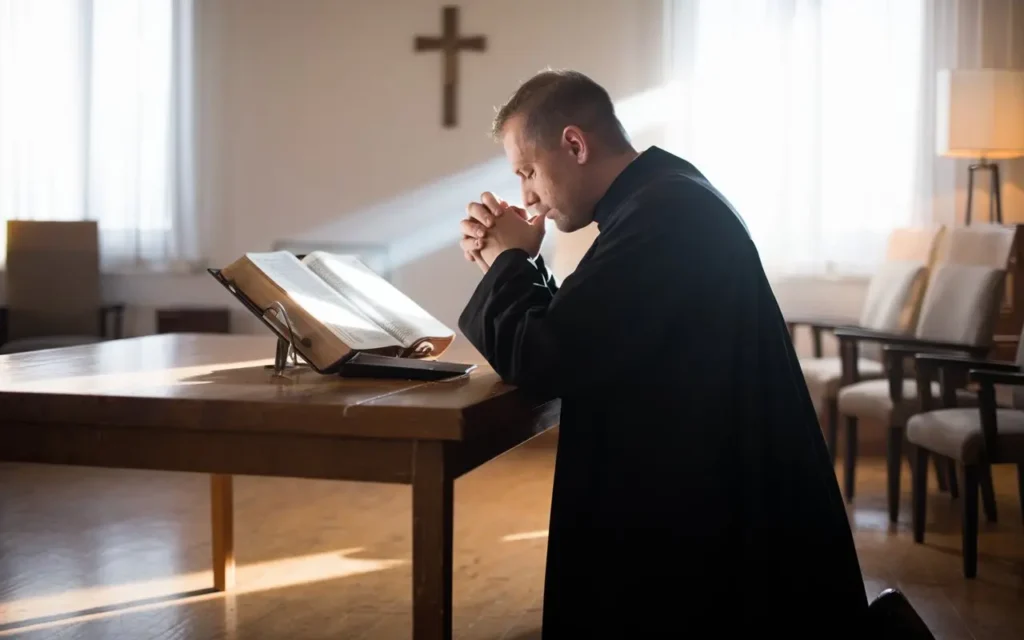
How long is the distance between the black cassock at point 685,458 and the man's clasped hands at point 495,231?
137 millimetres

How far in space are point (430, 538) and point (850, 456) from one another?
315cm

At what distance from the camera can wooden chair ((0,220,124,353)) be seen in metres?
5.73

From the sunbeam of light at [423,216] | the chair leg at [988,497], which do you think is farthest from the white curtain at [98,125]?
the chair leg at [988,497]

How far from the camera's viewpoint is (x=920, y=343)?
13.0 feet

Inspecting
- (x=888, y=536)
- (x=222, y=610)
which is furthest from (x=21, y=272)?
(x=888, y=536)

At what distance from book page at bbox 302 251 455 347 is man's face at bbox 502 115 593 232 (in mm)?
357

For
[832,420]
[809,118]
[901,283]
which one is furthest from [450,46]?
[832,420]

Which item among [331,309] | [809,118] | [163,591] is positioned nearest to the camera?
[331,309]

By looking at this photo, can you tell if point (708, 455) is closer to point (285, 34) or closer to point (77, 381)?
point (77, 381)

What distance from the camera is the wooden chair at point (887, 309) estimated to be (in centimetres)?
447

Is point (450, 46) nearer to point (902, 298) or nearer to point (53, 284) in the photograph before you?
point (53, 284)

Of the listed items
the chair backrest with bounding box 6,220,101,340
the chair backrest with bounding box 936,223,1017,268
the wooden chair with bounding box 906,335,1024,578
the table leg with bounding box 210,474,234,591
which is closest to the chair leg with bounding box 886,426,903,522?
the wooden chair with bounding box 906,335,1024,578

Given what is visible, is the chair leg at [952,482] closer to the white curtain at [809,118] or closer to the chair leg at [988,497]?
the chair leg at [988,497]

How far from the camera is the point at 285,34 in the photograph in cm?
604
